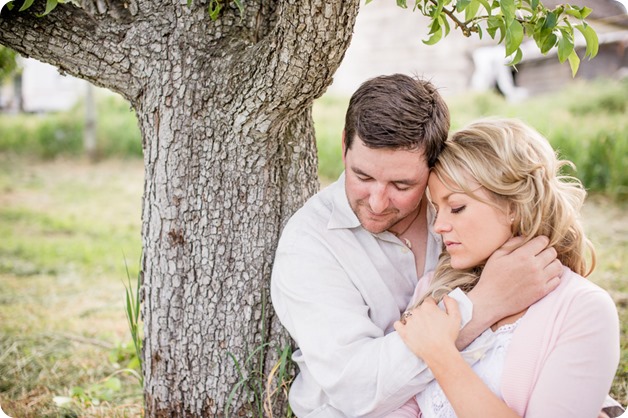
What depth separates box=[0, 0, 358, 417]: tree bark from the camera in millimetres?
2555

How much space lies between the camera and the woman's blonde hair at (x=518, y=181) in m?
2.24

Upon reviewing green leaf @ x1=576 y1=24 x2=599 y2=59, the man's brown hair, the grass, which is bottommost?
the grass

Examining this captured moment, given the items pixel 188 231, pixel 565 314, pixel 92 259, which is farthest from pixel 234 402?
pixel 92 259

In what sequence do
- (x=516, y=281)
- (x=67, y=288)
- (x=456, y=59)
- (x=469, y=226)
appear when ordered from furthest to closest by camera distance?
(x=456, y=59) → (x=67, y=288) → (x=469, y=226) → (x=516, y=281)

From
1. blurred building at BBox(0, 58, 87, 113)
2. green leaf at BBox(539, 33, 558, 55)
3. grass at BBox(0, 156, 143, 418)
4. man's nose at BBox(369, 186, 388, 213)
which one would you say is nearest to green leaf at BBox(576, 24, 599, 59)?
green leaf at BBox(539, 33, 558, 55)

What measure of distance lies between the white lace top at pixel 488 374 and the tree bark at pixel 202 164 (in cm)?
77

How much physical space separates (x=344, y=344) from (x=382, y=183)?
0.62 metres

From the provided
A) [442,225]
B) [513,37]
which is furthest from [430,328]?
[513,37]

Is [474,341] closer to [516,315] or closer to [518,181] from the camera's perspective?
[516,315]

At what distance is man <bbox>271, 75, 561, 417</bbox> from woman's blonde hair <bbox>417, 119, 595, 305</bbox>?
8 cm

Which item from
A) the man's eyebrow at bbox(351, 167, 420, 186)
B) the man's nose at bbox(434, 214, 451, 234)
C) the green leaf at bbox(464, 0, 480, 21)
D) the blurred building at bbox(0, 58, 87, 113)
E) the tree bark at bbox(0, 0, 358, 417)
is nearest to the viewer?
the green leaf at bbox(464, 0, 480, 21)

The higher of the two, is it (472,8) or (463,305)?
(472,8)

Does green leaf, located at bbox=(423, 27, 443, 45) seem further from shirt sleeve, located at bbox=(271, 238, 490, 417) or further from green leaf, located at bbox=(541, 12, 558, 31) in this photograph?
shirt sleeve, located at bbox=(271, 238, 490, 417)

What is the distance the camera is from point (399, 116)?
241 cm
